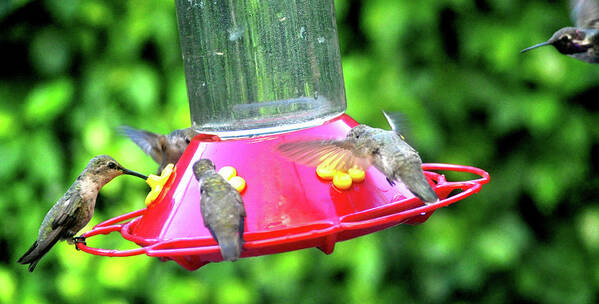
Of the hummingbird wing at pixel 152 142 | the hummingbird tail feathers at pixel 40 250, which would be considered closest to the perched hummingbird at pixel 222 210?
the hummingbird wing at pixel 152 142

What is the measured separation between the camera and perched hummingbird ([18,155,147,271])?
99.3 inches

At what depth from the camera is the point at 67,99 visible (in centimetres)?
351

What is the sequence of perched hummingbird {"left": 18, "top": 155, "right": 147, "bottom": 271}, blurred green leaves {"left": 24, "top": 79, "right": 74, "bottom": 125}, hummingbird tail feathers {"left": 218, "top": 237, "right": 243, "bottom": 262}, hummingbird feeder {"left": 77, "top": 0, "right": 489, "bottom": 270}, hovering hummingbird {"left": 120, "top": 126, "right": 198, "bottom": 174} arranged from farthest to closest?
blurred green leaves {"left": 24, "top": 79, "right": 74, "bottom": 125} → hovering hummingbird {"left": 120, "top": 126, "right": 198, "bottom": 174} → perched hummingbird {"left": 18, "top": 155, "right": 147, "bottom": 271} → hummingbird feeder {"left": 77, "top": 0, "right": 489, "bottom": 270} → hummingbird tail feathers {"left": 218, "top": 237, "right": 243, "bottom": 262}

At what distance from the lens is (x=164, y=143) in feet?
8.87

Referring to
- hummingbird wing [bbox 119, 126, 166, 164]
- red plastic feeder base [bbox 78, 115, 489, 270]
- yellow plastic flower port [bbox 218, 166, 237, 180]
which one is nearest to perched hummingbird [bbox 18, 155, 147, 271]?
hummingbird wing [bbox 119, 126, 166, 164]

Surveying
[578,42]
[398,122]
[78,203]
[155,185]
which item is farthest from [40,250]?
[578,42]

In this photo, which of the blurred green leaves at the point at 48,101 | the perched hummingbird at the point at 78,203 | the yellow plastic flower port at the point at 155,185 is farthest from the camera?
the blurred green leaves at the point at 48,101

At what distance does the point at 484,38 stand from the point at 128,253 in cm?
241

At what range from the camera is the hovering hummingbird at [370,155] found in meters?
1.87

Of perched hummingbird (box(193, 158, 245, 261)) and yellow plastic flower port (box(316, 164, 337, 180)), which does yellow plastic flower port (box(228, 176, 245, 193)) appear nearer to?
perched hummingbird (box(193, 158, 245, 261))

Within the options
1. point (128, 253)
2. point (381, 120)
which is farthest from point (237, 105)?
point (381, 120)

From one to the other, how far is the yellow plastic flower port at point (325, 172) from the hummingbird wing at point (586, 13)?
144 centimetres

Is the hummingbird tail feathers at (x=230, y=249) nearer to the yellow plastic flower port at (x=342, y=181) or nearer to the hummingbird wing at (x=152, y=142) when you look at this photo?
the yellow plastic flower port at (x=342, y=181)

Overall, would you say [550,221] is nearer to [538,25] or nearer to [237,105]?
[538,25]
